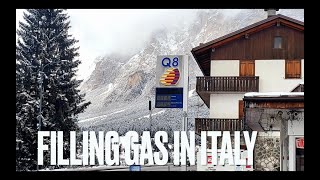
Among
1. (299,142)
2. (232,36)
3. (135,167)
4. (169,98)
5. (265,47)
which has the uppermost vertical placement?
(232,36)

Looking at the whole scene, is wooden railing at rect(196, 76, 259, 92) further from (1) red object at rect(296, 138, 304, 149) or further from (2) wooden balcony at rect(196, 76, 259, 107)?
(1) red object at rect(296, 138, 304, 149)

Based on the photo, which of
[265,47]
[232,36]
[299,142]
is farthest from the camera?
[232,36]

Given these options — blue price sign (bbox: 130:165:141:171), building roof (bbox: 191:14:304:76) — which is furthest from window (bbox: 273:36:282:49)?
blue price sign (bbox: 130:165:141:171)

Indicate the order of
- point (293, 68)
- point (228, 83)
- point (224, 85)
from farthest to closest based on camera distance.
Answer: point (228, 83), point (224, 85), point (293, 68)

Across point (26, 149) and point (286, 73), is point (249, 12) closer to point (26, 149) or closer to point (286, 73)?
point (286, 73)

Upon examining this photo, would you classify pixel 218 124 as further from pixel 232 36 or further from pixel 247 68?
pixel 232 36

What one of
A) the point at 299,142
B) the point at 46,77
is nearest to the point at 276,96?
the point at 299,142

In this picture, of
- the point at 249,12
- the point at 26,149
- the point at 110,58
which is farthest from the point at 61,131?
the point at 249,12
